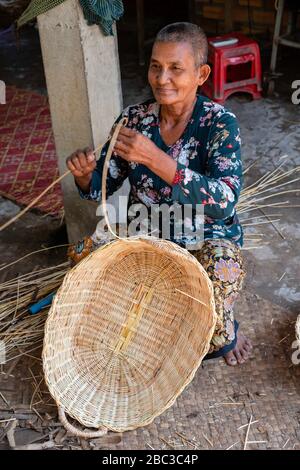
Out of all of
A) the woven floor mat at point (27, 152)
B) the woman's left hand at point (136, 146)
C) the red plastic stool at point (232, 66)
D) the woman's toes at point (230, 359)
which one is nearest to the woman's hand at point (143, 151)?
the woman's left hand at point (136, 146)

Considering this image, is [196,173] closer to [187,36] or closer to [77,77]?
[187,36]

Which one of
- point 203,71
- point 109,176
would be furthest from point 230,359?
point 203,71

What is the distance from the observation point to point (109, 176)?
2223mm

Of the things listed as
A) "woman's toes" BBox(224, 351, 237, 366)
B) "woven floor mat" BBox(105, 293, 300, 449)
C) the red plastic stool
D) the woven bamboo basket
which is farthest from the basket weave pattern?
the red plastic stool

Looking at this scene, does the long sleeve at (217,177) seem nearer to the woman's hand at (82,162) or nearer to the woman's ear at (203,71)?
the woman's ear at (203,71)

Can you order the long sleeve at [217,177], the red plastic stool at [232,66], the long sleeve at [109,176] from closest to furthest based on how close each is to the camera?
the long sleeve at [217,177], the long sleeve at [109,176], the red plastic stool at [232,66]

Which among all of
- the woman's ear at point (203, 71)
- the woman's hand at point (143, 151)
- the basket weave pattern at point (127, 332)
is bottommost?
the basket weave pattern at point (127, 332)

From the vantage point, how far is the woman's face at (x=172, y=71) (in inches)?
73.0

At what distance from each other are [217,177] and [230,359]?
2.40 feet

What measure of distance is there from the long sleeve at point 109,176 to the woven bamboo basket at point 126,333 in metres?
0.23

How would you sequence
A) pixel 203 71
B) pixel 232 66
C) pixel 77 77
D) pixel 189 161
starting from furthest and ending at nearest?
pixel 232 66
pixel 77 77
pixel 189 161
pixel 203 71

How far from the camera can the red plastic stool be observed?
13.7 feet

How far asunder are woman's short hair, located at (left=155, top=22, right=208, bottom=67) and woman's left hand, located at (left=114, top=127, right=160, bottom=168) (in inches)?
14.4

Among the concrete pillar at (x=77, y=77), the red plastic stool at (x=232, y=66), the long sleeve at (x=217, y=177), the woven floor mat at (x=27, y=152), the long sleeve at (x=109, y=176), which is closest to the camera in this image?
the long sleeve at (x=217, y=177)
